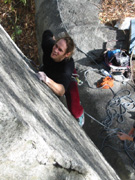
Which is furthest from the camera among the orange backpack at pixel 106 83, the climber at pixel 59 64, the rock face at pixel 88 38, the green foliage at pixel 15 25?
the green foliage at pixel 15 25

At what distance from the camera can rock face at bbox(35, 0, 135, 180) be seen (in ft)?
11.4

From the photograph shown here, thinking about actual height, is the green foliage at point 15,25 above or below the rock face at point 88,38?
above

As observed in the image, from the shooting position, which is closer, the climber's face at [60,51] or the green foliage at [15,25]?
the climber's face at [60,51]

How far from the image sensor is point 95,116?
11.3ft

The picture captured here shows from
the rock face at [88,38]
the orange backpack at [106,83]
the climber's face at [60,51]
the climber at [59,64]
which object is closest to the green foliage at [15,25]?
the rock face at [88,38]

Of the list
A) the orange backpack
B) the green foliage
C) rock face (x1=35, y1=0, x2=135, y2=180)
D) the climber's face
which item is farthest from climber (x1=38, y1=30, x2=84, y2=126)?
the green foliage

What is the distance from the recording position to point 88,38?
4406 mm

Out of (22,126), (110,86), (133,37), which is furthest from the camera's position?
(133,37)

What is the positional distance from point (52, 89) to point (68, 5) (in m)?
3.23

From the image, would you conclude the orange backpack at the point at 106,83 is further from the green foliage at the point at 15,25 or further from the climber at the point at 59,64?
the green foliage at the point at 15,25

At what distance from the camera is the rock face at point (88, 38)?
137 inches

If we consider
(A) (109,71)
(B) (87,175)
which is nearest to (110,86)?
(A) (109,71)

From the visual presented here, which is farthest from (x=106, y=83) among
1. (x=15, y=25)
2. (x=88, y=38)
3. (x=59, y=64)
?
(x=15, y=25)

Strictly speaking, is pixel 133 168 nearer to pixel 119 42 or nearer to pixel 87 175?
pixel 87 175
